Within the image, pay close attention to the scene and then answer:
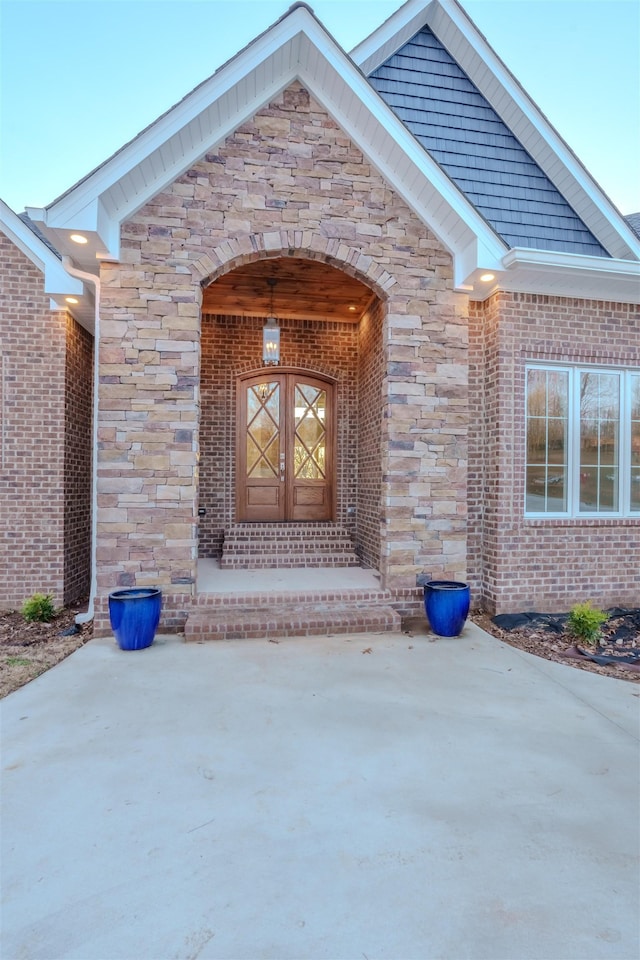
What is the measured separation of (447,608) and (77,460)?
5.00 meters

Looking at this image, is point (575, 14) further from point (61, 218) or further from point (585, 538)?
point (61, 218)

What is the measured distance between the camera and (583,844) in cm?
206

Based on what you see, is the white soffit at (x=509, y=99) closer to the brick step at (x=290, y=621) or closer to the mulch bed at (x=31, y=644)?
the brick step at (x=290, y=621)

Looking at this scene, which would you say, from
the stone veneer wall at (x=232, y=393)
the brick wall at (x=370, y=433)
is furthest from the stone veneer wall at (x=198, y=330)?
the stone veneer wall at (x=232, y=393)

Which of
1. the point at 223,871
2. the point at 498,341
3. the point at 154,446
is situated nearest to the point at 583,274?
the point at 498,341

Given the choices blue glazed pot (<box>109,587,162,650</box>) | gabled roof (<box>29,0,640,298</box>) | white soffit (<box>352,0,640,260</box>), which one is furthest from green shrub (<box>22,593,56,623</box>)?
white soffit (<box>352,0,640,260</box>)

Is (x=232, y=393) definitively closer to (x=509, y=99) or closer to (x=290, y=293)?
(x=290, y=293)

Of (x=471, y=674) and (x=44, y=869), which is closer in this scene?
(x=44, y=869)

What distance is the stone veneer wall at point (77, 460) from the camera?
600cm

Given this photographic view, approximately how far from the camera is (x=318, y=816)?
2.19 meters

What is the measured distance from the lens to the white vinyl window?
5.58 m

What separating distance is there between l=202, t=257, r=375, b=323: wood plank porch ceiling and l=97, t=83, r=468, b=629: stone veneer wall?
78 cm

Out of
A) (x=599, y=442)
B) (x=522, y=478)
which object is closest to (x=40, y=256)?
(x=522, y=478)

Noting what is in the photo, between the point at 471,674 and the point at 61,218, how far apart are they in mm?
5177
